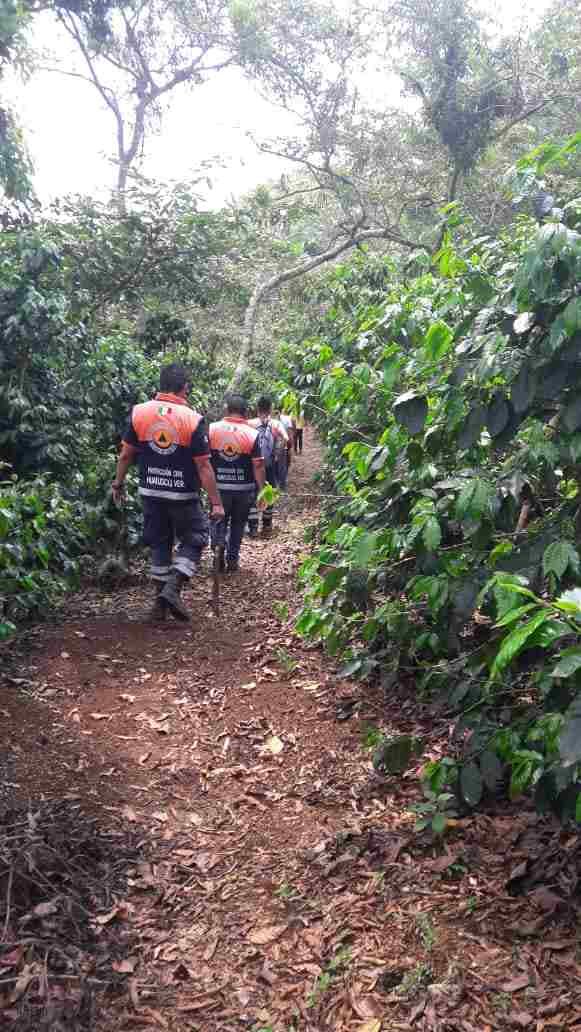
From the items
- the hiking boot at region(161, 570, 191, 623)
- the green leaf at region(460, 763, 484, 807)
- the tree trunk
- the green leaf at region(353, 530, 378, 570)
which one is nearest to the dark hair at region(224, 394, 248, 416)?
the hiking boot at region(161, 570, 191, 623)

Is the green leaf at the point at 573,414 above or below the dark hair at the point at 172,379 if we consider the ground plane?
above

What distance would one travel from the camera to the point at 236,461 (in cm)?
786

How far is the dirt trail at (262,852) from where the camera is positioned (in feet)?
8.50

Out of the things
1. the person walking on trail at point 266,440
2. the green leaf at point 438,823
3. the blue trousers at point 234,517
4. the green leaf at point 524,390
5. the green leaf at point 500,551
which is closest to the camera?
the green leaf at point 524,390

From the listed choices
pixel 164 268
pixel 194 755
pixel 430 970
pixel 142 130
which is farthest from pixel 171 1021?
pixel 142 130

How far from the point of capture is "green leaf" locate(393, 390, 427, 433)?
2941mm

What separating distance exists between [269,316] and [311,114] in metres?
5.23

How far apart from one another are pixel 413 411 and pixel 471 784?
1.42 meters

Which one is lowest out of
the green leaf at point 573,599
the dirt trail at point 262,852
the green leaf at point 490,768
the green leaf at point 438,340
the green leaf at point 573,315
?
the dirt trail at point 262,852

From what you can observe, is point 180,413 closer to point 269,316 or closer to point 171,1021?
point 171,1021

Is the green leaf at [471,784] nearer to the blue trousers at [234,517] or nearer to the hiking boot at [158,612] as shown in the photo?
the hiking boot at [158,612]

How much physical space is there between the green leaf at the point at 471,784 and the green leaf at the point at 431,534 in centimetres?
88

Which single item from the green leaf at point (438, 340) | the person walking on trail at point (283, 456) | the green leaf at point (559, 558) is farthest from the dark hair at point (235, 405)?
the green leaf at point (559, 558)

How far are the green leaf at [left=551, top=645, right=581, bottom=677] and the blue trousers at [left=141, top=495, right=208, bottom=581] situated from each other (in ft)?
14.7
